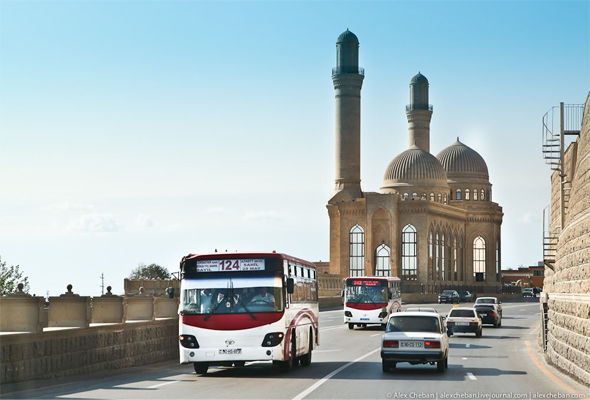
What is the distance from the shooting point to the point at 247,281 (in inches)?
898

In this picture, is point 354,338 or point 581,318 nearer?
point 581,318

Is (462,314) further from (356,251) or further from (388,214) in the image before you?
(356,251)

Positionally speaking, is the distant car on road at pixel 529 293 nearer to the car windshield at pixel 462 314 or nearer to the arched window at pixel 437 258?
the arched window at pixel 437 258

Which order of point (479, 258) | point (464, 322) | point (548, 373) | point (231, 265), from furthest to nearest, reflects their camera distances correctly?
point (479, 258)
point (464, 322)
point (548, 373)
point (231, 265)

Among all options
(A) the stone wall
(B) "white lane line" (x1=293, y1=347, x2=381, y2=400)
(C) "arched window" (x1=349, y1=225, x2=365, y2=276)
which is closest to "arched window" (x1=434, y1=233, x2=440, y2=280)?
(C) "arched window" (x1=349, y1=225, x2=365, y2=276)

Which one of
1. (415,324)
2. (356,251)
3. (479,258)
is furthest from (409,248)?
(415,324)

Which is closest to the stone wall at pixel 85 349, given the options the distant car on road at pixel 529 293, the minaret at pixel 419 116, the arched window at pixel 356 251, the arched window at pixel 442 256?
the arched window at pixel 356 251

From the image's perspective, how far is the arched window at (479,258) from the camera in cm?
14112

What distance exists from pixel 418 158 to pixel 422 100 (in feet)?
56.2

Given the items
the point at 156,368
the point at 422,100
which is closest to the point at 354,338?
the point at 156,368

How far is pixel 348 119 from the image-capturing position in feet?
386

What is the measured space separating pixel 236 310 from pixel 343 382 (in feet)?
10.1

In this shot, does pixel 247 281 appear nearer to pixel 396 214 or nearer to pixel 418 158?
pixel 396 214

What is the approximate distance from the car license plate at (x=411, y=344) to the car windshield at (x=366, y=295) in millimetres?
25775
